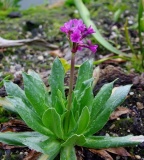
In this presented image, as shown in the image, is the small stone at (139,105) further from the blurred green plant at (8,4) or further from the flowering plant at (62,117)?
the blurred green plant at (8,4)

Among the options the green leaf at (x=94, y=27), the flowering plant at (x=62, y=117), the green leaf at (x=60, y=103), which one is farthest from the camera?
the green leaf at (x=94, y=27)

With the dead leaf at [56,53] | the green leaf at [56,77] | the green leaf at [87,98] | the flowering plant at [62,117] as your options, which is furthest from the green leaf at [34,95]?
the dead leaf at [56,53]

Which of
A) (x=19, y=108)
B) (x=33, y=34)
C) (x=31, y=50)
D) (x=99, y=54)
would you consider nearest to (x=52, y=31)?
A: (x=33, y=34)

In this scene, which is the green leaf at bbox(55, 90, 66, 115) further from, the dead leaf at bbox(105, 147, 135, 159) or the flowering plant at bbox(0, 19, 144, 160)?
the dead leaf at bbox(105, 147, 135, 159)

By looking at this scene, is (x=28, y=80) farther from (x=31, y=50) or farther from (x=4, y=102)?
(x=31, y=50)

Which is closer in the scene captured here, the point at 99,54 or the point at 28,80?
the point at 28,80

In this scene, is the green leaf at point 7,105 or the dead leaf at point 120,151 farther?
the green leaf at point 7,105

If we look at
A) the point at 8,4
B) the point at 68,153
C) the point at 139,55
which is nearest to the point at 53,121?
the point at 68,153
